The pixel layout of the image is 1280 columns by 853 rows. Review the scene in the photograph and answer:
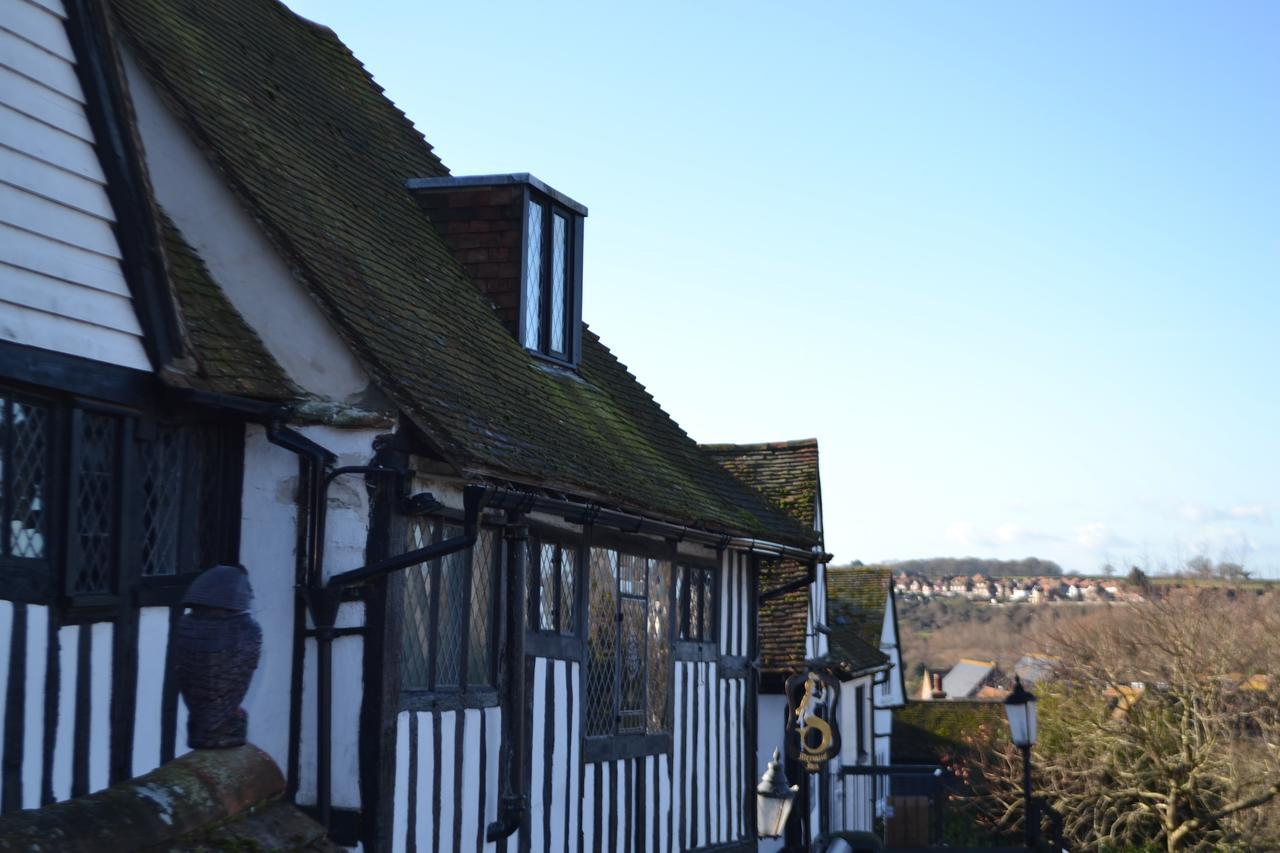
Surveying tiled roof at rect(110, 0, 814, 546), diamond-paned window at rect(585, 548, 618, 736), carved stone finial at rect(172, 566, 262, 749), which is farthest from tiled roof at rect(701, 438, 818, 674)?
carved stone finial at rect(172, 566, 262, 749)

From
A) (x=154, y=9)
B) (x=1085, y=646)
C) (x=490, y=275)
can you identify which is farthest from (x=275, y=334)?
(x=1085, y=646)

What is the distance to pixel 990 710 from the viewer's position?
113 ft

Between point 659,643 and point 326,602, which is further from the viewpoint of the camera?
point 659,643

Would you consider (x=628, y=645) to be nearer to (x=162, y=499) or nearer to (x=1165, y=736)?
(x=162, y=499)

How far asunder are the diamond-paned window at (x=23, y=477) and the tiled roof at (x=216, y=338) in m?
0.84

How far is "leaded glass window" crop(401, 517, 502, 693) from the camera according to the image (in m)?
8.04

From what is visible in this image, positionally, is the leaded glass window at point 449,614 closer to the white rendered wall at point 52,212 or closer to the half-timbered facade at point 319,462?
the half-timbered facade at point 319,462

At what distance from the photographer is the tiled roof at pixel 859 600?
94.8 ft

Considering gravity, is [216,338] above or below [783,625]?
above

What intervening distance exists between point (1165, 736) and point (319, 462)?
23403 mm

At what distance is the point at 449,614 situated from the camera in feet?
27.9

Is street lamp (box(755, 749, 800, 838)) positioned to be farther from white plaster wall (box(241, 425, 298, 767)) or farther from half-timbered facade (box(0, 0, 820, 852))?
white plaster wall (box(241, 425, 298, 767))

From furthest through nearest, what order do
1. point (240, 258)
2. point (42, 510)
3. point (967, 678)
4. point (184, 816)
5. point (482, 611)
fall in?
point (967, 678) → point (482, 611) → point (240, 258) → point (42, 510) → point (184, 816)

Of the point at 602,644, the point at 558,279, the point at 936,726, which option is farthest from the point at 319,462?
the point at 936,726
